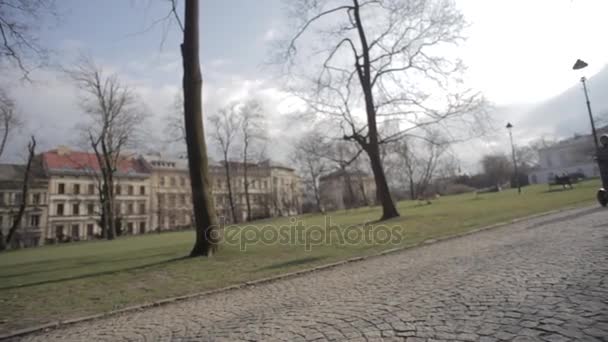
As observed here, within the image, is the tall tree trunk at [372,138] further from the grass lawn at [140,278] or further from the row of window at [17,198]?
the row of window at [17,198]

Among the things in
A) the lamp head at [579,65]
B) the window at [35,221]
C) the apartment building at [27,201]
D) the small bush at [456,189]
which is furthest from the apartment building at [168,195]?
the lamp head at [579,65]

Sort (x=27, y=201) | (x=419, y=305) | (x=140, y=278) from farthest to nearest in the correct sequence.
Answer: (x=27, y=201) < (x=140, y=278) < (x=419, y=305)

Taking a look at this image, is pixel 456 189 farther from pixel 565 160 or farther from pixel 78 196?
pixel 78 196

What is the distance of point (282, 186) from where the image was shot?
89.3 metres

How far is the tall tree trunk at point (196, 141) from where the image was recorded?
10.5 m

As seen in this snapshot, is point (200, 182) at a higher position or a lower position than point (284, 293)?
higher

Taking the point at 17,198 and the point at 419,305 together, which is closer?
the point at 419,305

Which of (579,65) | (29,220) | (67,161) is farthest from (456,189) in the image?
(29,220)

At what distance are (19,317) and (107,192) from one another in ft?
113

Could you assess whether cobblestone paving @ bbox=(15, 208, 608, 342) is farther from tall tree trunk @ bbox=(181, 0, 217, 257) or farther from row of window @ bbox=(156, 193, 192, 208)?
row of window @ bbox=(156, 193, 192, 208)

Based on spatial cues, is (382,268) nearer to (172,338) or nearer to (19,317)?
(172,338)

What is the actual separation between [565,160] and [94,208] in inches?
3798

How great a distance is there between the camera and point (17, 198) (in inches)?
2121

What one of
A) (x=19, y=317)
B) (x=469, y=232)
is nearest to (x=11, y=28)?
(x=19, y=317)
